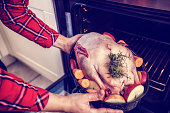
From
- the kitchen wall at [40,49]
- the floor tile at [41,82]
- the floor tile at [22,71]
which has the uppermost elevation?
the kitchen wall at [40,49]

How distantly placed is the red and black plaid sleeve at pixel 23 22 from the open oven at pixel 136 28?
0.19m

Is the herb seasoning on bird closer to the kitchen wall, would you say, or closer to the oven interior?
the oven interior

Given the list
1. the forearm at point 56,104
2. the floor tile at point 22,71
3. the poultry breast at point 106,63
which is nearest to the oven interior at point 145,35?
the poultry breast at point 106,63

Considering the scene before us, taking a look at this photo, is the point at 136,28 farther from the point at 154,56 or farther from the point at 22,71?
the point at 22,71

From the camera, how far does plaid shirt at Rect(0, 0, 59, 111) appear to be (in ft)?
1.68

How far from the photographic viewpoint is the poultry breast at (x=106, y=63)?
2.16 ft

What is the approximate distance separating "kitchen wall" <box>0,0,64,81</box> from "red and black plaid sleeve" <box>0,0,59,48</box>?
24 cm

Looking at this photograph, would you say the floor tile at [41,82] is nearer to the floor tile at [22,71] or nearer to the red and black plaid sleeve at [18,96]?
the floor tile at [22,71]

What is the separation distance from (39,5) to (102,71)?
779mm

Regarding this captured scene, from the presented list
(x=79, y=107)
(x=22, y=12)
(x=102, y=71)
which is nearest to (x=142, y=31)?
(x=102, y=71)

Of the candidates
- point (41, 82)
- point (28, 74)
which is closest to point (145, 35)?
point (41, 82)

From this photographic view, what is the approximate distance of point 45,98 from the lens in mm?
579

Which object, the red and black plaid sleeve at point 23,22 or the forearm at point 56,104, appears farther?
the red and black plaid sleeve at point 23,22

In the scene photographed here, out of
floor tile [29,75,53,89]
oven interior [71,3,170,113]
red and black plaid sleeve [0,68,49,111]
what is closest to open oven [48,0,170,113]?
oven interior [71,3,170,113]
